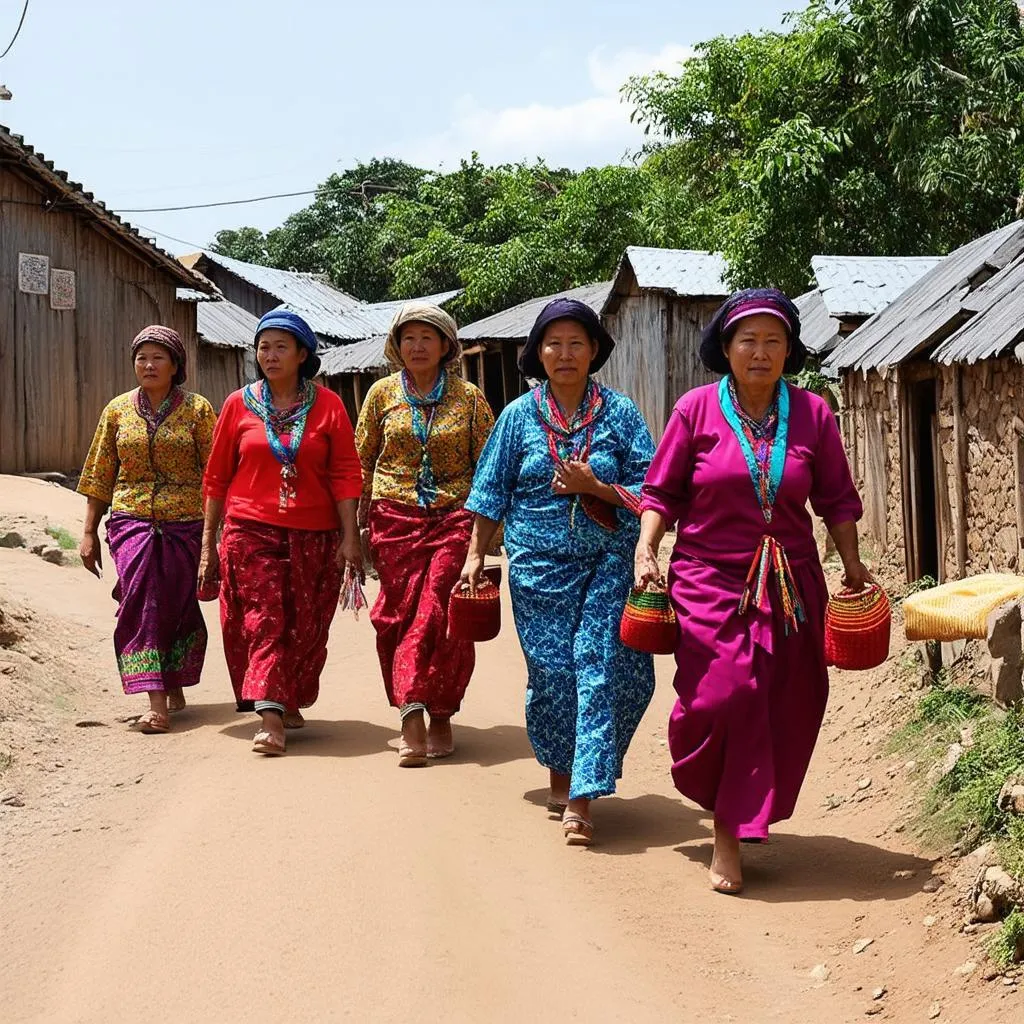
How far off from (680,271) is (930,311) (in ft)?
30.5

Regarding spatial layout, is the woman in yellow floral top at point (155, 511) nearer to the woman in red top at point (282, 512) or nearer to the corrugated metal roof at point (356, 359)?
the woman in red top at point (282, 512)

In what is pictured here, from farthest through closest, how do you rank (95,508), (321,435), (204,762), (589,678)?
1. (95,508)
2. (321,435)
3. (204,762)
4. (589,678)

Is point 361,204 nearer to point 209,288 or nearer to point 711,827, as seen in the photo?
point 209,288

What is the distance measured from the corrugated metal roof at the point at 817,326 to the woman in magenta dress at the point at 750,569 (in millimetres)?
8435

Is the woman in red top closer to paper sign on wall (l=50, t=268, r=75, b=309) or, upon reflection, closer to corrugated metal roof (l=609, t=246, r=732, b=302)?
paper sign on wall (l=50, t=268, r=75, b=309)

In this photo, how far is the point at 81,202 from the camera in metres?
16.5

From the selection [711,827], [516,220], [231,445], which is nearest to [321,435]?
[231,445]

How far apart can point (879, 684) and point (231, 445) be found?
146 inches

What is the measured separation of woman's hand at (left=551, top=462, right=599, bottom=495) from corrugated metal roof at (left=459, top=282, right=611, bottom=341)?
17051 millimetres

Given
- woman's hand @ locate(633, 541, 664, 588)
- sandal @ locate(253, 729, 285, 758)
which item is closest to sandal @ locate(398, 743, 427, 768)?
sandal @ locate(253, 729, 285, 758)

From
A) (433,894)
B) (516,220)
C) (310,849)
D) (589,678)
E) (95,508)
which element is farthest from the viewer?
(516,220)

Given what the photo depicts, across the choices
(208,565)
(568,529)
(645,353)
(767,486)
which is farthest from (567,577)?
(645,353)

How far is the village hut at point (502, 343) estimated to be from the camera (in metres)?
23.7

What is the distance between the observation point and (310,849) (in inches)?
185
